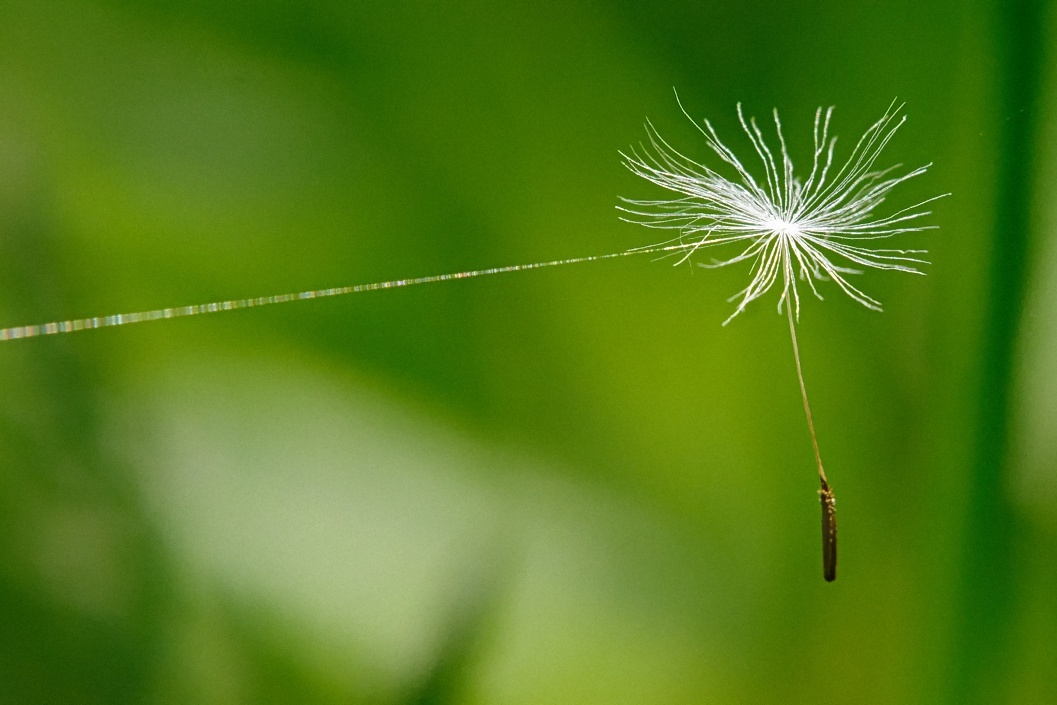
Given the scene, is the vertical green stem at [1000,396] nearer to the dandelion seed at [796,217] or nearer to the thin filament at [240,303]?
the dandelion seed at [796,217]

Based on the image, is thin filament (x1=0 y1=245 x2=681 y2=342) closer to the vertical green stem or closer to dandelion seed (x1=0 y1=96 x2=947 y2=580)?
dandelion seed (x1=0 y1=96 x2=947 y2=580)

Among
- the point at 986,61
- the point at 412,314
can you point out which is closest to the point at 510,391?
the point at 412,314

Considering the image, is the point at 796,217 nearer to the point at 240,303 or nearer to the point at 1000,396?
the point at 1000,396

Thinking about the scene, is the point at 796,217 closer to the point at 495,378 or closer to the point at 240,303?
the point at 495,378

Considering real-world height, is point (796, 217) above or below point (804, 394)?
above

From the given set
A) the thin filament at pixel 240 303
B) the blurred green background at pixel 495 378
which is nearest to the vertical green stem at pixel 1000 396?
the blurred green background at pixel 495 378

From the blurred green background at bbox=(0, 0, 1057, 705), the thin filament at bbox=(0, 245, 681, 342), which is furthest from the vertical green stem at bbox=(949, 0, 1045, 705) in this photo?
the thin filament at bbox=(0, 245, 681, 342)

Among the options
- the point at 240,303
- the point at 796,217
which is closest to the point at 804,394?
the point at 796,217
